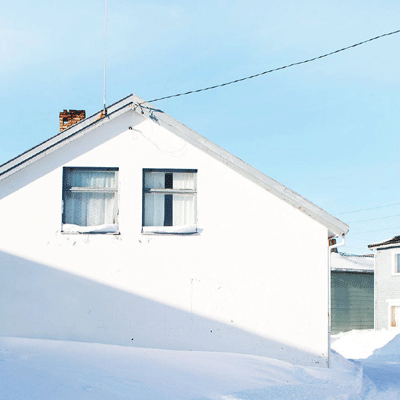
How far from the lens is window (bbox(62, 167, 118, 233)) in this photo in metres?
13.1

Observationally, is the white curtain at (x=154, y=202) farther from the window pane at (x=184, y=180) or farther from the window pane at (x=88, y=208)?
the window pane at (x=88, y=208)

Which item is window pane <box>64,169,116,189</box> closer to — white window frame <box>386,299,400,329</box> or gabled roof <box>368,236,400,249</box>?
gabled roof <box>368,236,400,249</box>

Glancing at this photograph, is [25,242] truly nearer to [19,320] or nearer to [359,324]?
[19,320]

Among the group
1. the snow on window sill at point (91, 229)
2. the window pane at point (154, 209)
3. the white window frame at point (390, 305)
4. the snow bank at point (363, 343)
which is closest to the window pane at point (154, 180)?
the window pane at point (154, 209)

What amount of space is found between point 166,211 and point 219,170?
157 centimetres

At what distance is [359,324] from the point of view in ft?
112

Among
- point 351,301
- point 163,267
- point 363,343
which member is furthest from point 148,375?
point 351,301

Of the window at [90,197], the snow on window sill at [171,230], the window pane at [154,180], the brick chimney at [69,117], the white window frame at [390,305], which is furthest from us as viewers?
the white window frame at [390,305]

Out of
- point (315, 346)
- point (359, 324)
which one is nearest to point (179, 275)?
point (315, 346)

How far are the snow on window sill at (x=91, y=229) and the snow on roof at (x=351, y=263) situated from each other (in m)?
22.5

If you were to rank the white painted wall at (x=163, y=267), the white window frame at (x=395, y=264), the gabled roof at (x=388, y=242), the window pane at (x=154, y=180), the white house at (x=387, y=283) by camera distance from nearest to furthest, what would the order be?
1. the white painted wall at (x=163, y=267)
2. the window pane at (x=154, y=180)
3. the white house at (x=387, y=283)
4. the white window frame at (x=395, y=264)
5. the gabled roof at (x=388, y=242)

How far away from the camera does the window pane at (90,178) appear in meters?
13.2

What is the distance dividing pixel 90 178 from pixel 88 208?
0.71 metres

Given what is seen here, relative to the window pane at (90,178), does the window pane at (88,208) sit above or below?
below
